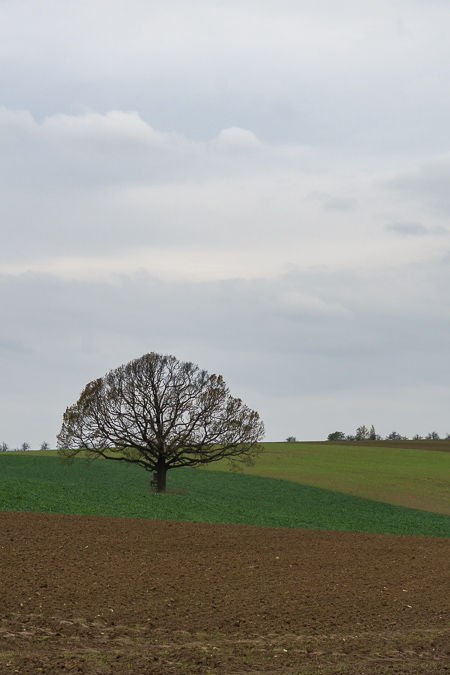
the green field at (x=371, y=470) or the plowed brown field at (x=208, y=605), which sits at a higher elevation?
the green field at (x=371, y=470)

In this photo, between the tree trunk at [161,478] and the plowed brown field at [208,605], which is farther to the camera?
the tree trunk at [161,478]

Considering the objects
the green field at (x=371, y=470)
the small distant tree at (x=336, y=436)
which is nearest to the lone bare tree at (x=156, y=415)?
the green field at (x=371, y=470)

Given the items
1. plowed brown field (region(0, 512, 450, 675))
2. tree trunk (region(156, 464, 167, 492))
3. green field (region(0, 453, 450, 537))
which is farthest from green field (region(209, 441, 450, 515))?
plowed brown field (region(0, 512, 450, 675))

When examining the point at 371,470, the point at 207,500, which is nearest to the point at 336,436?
the point at 371,470

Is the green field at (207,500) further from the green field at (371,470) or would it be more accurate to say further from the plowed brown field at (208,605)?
the plowed brown field at (208,605)

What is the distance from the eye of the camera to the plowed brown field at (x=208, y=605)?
36.6 feet

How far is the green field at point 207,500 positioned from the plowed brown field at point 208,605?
898 centimetres

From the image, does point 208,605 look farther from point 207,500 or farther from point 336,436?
point 336,436

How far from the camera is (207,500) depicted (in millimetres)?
42594

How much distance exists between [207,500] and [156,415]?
6957 mm

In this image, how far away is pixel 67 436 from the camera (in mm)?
46438

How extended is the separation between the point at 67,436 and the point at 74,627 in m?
34.9

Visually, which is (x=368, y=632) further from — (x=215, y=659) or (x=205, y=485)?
(x=205, y=485)

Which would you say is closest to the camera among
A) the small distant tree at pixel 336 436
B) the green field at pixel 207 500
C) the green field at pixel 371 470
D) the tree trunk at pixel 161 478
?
the green field at pixel 207 500
